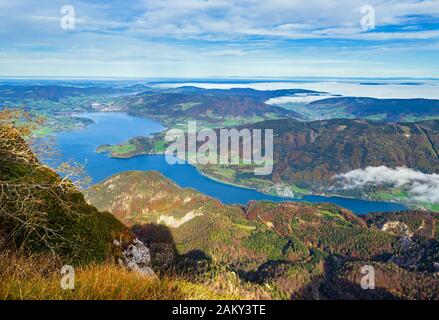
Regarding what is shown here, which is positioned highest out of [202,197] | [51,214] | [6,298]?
[6,298]

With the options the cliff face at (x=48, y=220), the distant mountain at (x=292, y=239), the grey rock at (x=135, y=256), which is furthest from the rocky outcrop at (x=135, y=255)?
the distant mountain at (x=292, y=239)

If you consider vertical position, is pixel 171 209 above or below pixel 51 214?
below

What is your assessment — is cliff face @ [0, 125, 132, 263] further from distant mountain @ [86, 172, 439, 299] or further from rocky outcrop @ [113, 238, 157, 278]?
distant mountain @ [86, 172, 439, 299]

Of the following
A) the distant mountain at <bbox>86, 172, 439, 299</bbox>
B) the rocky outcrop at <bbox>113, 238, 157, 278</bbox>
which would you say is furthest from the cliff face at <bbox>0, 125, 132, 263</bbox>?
the distant mountain at <bbox>86, 172, 439, 299</bbox>
